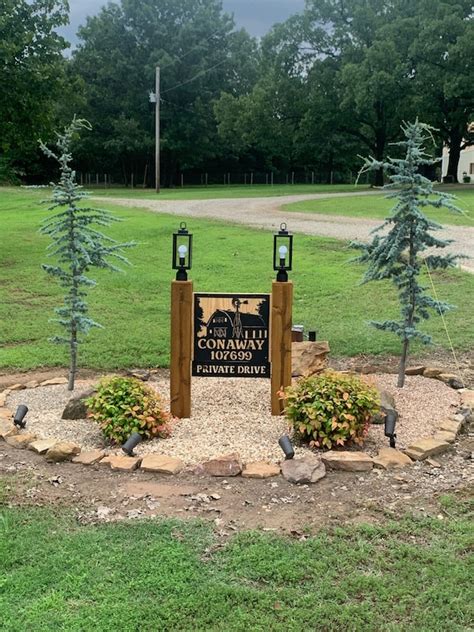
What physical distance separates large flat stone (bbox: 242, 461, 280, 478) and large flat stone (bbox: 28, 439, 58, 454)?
1.28m

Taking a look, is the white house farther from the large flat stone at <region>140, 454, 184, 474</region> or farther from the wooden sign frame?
the large flat stone at <region>140, 454, 184, 474</region>

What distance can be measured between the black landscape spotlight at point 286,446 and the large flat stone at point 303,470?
0.20 feet

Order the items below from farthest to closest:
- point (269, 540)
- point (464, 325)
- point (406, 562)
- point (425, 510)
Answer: point (464, 325)
point (425, 510)
point (269, 540)
point (406, 562)

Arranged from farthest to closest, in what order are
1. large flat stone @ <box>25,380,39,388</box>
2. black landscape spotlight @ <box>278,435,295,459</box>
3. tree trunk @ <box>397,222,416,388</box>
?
large flat stone @ <box>25,380,39,388</box> → tree trunk @ <box>397,222,416,388</box> → black landscape spotlight @ <box>278,435,295,459</box>

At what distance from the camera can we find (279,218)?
18344 mm

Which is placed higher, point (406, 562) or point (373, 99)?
point (373, 99)

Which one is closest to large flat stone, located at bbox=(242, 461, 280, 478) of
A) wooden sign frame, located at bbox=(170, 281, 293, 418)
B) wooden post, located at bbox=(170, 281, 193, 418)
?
wooden sign frame, located at bbox=(170, 281, 293, 418)

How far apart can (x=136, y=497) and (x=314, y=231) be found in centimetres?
1216

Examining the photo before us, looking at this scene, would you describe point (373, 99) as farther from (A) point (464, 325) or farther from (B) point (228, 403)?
(B) point (228, 403)

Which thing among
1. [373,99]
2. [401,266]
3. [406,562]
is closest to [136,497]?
[406,562]

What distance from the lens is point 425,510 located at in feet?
11.1

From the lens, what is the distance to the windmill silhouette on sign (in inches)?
189

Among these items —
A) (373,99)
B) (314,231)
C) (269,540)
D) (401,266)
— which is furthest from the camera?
(373,99)

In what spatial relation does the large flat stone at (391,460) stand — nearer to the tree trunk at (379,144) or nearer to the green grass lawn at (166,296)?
the green grass lawn at (166,296)
